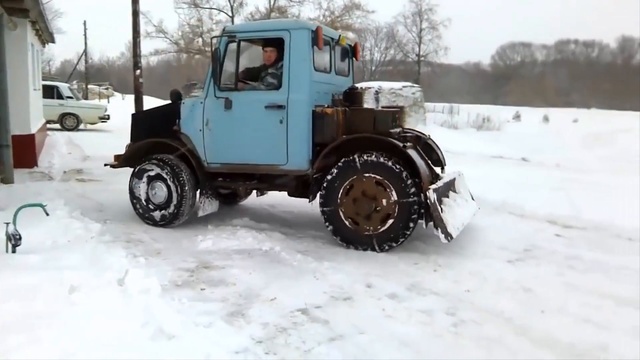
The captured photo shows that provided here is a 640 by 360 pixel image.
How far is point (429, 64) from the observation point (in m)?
43.0

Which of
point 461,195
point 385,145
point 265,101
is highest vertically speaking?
point 265,101

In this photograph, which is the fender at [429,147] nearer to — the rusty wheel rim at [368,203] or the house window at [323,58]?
the house window at [323,58]

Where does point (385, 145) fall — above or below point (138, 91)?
below

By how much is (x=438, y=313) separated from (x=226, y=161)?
3.03 meters

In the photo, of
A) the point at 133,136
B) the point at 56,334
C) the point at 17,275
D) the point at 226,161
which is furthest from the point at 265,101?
the point at 56,334

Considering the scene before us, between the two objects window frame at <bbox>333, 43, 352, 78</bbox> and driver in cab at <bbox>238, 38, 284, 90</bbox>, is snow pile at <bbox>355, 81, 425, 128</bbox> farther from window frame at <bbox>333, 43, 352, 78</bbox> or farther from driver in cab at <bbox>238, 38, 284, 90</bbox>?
driver in cab at <bbox>238, 38, 284, 90</bbox>

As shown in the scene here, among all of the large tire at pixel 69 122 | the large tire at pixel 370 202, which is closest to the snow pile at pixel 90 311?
the large tire at pixel 370 202

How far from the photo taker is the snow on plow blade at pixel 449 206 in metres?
5.39

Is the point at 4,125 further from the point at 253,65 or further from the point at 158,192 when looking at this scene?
the point at 253,65

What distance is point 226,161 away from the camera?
250 inches

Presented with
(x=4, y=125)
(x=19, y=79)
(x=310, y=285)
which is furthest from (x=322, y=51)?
(x=19, y=79)

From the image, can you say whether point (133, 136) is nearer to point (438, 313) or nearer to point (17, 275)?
point (17, 275)

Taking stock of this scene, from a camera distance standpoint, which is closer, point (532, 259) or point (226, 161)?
point (532, 259)

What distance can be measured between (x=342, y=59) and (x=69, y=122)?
17.4 metres
